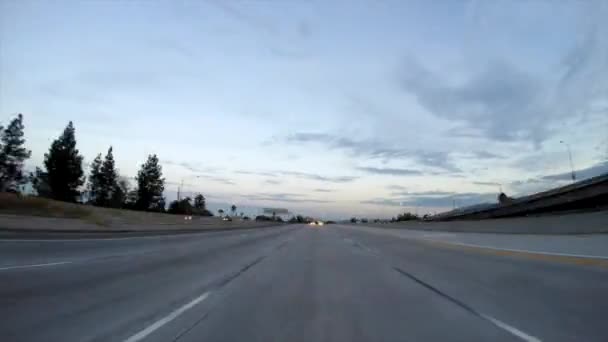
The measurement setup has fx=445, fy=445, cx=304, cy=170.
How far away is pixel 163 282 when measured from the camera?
1032 cm

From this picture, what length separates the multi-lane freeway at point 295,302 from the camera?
5.92 meters

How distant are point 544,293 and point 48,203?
37.4 m

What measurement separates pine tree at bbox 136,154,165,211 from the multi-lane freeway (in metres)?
123

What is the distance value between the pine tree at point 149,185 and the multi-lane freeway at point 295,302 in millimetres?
122884

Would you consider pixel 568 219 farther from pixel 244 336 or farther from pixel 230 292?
pixel 244 336

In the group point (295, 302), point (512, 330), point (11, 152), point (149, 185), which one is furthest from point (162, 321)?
point (149, 185)

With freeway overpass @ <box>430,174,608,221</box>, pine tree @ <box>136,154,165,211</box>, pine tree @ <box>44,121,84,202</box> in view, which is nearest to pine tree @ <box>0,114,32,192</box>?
pine tree @ <box>44,121,84,202</box>

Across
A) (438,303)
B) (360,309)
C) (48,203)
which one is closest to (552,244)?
(438,303)

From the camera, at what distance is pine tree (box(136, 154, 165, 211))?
130 metres

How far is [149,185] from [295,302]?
13079cm

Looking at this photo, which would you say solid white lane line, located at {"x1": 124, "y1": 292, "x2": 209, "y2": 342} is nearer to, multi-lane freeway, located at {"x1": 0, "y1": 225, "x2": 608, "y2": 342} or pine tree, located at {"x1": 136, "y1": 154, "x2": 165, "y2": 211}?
multi-lane freeway, located at {"x1": 0, "y1": 225, "x2": 608, "y2": 342}

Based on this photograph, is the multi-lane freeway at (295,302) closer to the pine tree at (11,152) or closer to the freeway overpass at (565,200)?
the freeway overpass at (565,200)

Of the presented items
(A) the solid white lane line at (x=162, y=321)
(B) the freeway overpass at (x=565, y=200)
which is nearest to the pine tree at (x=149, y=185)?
(B) the freeway overpass at (x=565, y=200)

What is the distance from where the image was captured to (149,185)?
13100 cm
